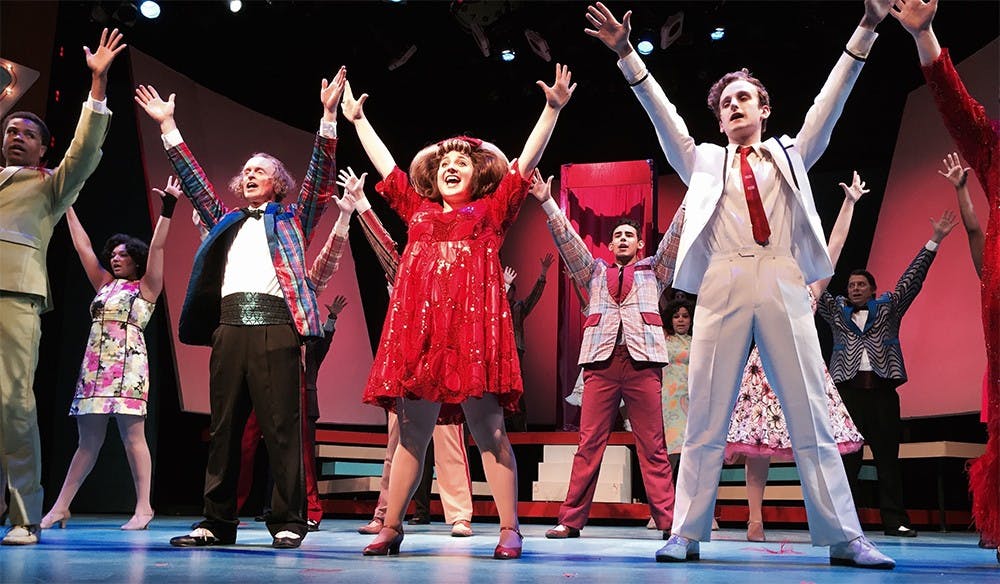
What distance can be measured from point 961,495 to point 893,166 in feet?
9.53

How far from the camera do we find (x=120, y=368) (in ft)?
18.1

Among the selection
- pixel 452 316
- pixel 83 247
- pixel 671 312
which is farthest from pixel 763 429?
pixel 83 247

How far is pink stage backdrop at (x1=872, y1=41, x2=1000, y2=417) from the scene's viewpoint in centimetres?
740

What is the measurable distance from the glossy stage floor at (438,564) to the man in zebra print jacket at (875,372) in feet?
6.78

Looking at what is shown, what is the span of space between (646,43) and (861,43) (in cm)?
486

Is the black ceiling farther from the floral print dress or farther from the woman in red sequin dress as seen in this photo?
the woman in red sequin dress

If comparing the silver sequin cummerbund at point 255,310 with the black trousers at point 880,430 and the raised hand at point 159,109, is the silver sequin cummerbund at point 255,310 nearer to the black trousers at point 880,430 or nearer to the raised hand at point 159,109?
the raised hand at point 159,109

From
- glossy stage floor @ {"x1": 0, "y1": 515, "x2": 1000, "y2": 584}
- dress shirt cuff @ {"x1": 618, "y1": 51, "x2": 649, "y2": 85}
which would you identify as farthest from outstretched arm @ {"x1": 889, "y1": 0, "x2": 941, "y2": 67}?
glossy stage floor @ {"x1": 0, "y1": 515, "x2": 1000, "y2": 584}

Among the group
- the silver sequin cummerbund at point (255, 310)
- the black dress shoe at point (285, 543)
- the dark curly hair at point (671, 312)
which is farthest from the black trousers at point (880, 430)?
the silver sequin cummerbund at point (255, 310)

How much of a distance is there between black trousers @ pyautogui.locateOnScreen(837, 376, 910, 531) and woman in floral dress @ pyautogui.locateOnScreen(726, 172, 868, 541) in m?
1.13

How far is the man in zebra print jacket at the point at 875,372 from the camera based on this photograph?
253 inches

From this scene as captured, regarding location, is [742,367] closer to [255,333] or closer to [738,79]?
[738,79]

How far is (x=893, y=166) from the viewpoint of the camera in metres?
8.50

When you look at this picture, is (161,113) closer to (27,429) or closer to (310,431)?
(27,429)
